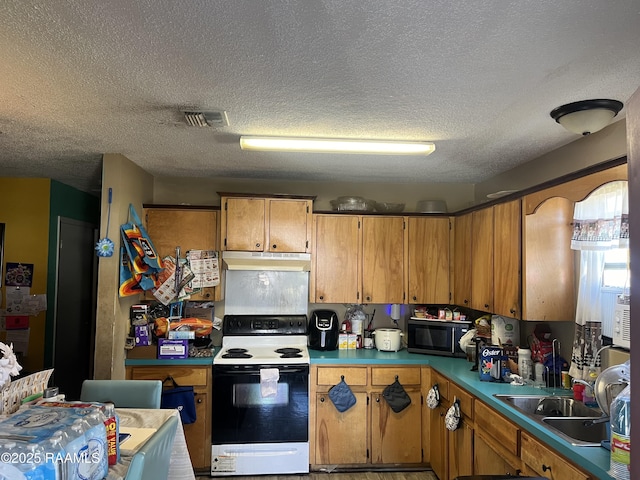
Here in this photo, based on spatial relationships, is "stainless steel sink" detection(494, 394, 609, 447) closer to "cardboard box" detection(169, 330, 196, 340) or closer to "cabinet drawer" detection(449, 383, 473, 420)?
"cabinet drawer" detection(449, 383, 473, 420)

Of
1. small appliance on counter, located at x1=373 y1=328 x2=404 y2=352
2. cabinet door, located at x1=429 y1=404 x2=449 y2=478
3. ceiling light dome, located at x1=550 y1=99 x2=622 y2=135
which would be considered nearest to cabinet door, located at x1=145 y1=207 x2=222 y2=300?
small appliance on counter, located at x1=373 y1=328 x2=404 y2=352

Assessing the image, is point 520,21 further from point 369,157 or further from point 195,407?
point 195,407

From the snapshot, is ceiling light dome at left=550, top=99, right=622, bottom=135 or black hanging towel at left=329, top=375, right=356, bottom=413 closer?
ceiling light dome at left=550, top=99, right=622, bottom=135

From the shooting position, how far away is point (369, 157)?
3.30 metres

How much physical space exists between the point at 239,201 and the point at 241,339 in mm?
1201

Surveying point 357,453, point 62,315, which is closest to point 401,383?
point 357,453

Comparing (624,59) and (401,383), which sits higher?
(624,59)

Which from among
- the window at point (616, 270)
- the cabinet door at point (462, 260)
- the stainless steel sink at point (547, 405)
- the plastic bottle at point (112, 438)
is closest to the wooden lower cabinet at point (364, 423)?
the cabinet door at point (462, 260)

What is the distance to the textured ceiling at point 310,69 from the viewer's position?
1451 mm

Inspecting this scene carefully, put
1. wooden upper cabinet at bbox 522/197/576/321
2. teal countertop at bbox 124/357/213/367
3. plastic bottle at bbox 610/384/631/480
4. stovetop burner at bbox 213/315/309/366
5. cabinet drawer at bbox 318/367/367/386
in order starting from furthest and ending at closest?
stovetop burner at bbox 213/315/309/366 < cabinet drawer at bbox 318/367/367/386 < teal countertop at bbox 124/357/213/367 < wooden upper cabinet at bbox 522/197/576/321 < plastic bottle at bbox 610/384/631/480

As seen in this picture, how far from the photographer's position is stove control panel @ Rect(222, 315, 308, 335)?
13.0 feet

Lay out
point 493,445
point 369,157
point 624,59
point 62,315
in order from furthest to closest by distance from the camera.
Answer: point 62,315, point 369,157, point 493,445, point 624,59

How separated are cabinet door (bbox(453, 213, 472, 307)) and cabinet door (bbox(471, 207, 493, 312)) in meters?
0.09

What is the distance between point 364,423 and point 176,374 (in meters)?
1.50
